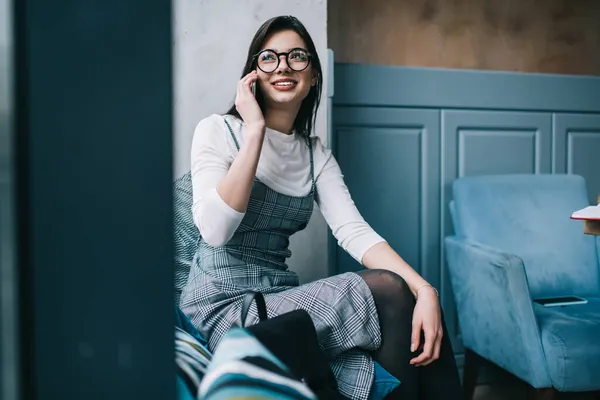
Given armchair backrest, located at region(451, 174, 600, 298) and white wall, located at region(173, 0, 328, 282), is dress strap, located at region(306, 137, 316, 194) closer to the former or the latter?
white wall, located at region(173, 0, 328, 282)

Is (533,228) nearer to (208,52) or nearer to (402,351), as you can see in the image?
(402,351)

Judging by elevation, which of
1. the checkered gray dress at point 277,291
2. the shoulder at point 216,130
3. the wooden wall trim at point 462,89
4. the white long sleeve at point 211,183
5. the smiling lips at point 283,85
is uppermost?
the wooden wall trim at point 462,89

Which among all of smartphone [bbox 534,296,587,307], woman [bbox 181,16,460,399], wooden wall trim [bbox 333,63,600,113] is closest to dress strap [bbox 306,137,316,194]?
woman [bbox 181,16,460,399]

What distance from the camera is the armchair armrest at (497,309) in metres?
1.56

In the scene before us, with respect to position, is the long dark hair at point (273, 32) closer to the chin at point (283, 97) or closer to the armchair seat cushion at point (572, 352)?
the chin at point (283, 97)

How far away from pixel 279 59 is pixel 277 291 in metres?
0.57

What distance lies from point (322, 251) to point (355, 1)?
102cm

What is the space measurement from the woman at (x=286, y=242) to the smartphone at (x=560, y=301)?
29.5 inches

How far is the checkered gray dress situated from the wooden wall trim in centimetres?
81

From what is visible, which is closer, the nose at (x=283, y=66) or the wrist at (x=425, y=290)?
the wrist at (x=425, y=290)

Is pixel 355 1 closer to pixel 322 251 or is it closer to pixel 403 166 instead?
pixel 403 166

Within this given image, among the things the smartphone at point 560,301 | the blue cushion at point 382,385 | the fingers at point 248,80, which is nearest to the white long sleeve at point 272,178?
the fingers at point 248,80

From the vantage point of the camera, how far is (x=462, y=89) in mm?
2279

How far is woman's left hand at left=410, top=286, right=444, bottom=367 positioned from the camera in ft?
3.73
